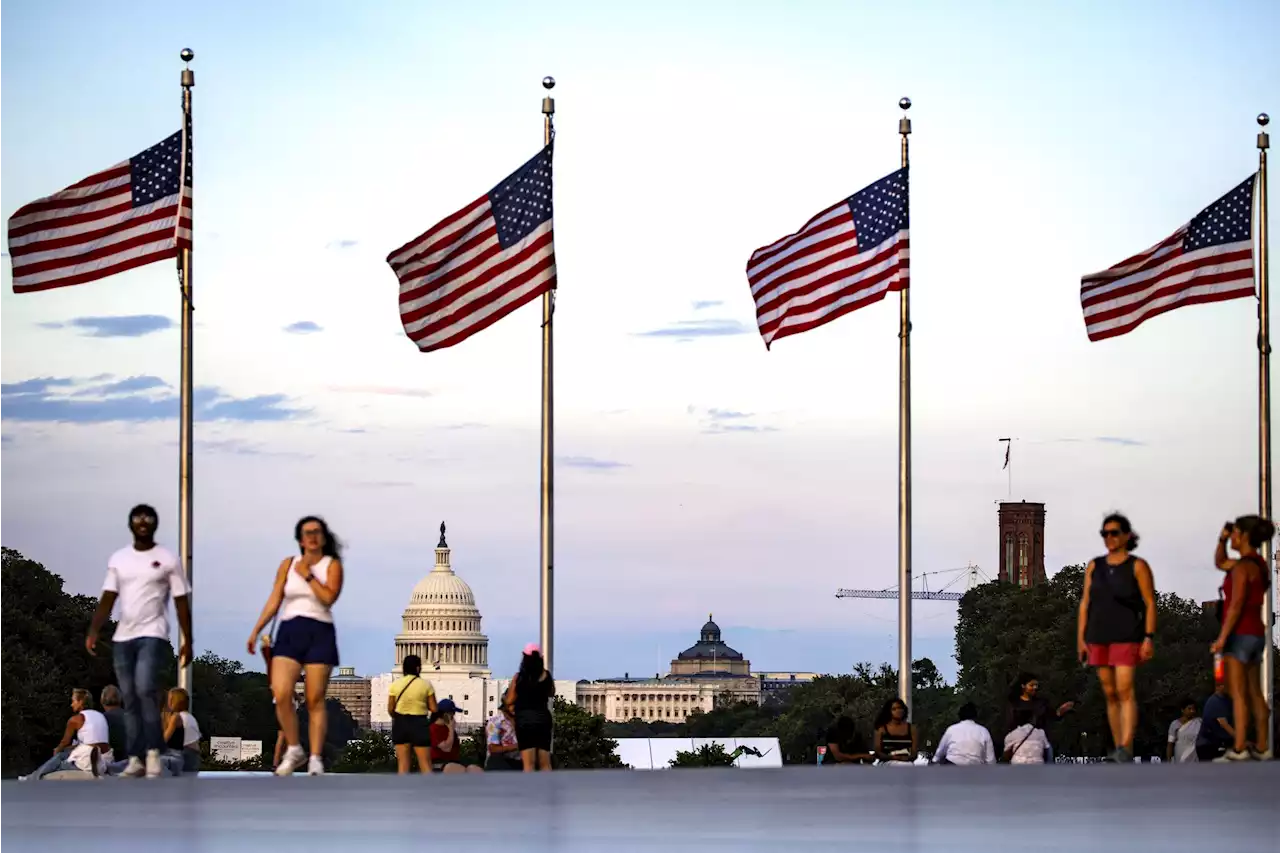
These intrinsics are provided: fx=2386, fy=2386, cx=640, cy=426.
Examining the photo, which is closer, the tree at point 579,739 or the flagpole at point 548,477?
the flagpole at point 548,477

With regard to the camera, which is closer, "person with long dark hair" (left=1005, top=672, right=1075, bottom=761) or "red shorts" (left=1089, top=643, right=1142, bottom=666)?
"red shorts" (left=1089, top=643, right=1142, bottom=666)

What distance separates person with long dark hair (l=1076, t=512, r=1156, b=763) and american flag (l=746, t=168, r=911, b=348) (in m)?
9.06

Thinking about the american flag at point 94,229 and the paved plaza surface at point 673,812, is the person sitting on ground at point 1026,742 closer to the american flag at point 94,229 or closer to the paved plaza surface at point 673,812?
the paved plaza surface at point 673,812

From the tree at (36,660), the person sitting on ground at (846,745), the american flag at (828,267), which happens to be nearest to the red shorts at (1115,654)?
the person sitting on ground at (846,745)

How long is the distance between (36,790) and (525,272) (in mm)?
12953

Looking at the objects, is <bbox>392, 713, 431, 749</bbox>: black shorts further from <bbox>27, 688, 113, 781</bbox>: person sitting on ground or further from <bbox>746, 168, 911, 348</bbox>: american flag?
<bbox>746, 168, 911, 348</bbox>: american flag

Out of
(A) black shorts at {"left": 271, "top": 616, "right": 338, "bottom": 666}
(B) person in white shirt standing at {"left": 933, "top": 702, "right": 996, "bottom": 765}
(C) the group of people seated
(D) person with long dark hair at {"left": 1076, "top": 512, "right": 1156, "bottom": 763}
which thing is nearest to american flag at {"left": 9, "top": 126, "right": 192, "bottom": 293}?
(C) the group of people seated

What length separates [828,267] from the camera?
2864 cm

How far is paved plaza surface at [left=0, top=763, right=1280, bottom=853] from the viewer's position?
1165cm

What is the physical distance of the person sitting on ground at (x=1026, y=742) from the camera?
883 inches

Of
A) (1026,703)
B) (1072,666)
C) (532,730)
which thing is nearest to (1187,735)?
(1026,703)

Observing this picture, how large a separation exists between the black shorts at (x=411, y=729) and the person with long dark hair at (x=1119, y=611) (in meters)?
6.20

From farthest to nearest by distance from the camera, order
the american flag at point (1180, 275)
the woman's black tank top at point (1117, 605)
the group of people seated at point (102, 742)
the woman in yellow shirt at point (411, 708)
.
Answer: the american flag at point (1180, 275) < the woman in yellow shirt at point (411, 708) < the group of people seated at point (102, 742) < the woman's black tank top at point (1117, 605)

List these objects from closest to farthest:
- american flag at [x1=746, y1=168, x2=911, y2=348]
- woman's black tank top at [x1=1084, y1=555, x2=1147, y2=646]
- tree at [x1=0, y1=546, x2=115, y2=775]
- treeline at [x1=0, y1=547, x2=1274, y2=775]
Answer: woman's black tank top at [x1=1084, y1=555, x2=1147, y2=646], american flag at [x1=746, y1=168, x2=911, y2=348], tree at [x1=0, y1=546, x2=115, y2=775], treeline at [x1=0, y1=547, x2=1274, y2=775]
